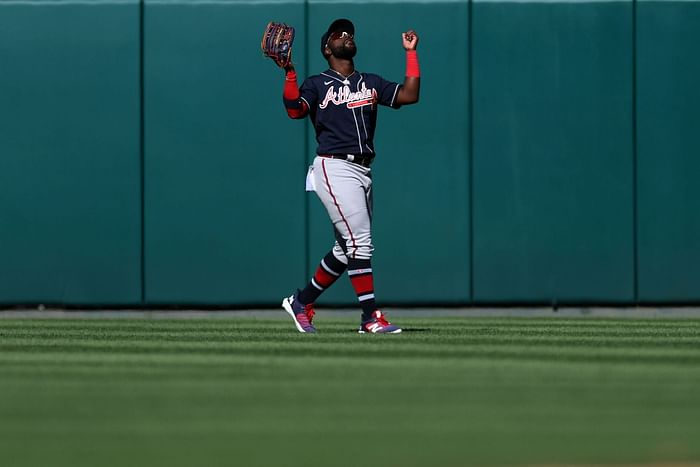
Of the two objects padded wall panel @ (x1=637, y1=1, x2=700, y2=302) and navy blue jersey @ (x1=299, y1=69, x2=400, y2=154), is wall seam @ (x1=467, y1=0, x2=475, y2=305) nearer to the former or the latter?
padded wall panel @ (x1=637, y1=1, x2=700, y2=302)

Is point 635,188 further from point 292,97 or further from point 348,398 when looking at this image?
point 348,398

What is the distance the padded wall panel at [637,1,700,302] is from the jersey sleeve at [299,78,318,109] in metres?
3.98

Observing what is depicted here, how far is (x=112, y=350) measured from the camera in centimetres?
915

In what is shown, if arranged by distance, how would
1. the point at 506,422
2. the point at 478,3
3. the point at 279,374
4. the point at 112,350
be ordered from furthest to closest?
the point at 478,3 → the point at 112,350 → the point at 279,374 → the point at 506,422

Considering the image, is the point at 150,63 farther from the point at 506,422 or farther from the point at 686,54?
the point at 506,422

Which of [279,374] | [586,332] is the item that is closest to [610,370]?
[279,374]

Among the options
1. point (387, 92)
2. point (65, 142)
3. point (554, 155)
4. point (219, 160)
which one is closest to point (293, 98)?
point (387, 92)

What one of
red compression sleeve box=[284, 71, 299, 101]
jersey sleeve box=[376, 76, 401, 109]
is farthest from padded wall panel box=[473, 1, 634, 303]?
red compression sleeve box=[284, 71, 299, 101]

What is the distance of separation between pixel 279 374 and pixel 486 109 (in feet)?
19.1

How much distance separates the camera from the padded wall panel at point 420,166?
13055 mm

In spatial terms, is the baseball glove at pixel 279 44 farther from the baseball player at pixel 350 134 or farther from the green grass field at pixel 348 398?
the green grass field at pixel 348 398

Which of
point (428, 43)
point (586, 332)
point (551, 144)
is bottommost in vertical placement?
point (586, 332)

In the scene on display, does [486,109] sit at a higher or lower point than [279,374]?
higher

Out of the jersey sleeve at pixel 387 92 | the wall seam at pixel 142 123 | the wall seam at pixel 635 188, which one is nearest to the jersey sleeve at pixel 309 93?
the jersey sleeve at pixel 387 92
